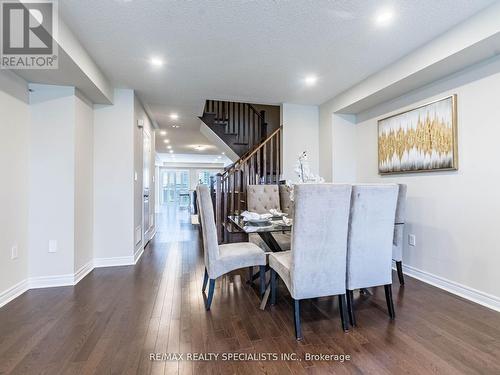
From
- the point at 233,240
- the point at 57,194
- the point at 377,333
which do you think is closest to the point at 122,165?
the point at 57,194

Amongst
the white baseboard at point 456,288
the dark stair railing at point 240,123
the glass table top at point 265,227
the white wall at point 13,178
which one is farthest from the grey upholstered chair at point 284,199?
the white wall at point 13,178

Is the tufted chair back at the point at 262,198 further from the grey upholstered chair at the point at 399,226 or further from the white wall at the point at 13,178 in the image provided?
the white wall at the point at 13,178

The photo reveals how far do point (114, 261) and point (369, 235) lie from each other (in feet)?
10.4

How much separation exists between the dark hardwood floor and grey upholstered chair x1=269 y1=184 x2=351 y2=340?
0.89 feet

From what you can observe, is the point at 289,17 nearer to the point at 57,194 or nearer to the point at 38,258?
the point at 57,194

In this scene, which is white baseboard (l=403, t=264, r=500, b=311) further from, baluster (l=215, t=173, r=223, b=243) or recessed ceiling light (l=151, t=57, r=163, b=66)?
recessed ceiling light (l=151, t=57, r=163, b=66)

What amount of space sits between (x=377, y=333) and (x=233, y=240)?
270 cm

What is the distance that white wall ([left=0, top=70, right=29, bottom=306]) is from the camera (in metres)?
2.28

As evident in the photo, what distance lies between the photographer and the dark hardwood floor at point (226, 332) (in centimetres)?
151

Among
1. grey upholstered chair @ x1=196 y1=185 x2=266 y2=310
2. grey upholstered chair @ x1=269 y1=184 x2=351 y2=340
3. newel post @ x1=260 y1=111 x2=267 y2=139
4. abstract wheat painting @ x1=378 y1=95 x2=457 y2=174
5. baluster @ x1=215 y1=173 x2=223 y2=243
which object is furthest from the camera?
newel post @ x1=260 y1=111 x2=267 y2=139

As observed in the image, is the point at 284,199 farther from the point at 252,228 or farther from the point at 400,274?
the point at 400,274

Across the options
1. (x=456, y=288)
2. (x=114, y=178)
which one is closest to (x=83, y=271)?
(x=114, y=178)

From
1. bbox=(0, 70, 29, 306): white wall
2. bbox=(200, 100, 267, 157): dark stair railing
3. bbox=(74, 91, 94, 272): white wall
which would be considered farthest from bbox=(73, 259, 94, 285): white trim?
bbox=(200, 100, 267, 157): dark stair railing

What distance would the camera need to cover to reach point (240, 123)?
18.8ft
